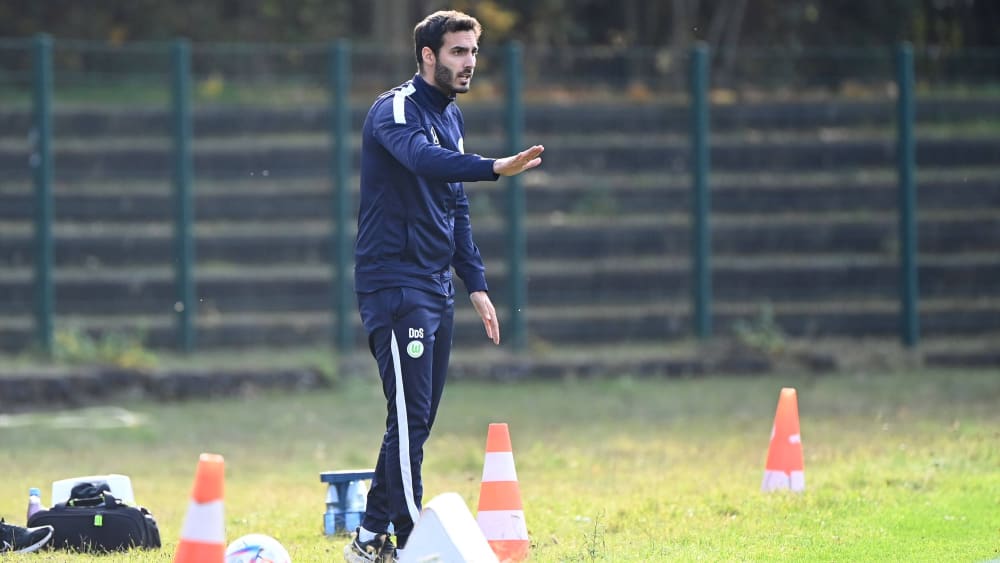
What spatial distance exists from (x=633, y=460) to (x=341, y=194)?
577 centimetres

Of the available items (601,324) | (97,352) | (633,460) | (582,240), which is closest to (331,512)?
(633,460)

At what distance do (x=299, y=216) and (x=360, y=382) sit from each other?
2.00 m

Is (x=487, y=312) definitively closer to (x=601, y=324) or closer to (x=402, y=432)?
(x=402, y=432)

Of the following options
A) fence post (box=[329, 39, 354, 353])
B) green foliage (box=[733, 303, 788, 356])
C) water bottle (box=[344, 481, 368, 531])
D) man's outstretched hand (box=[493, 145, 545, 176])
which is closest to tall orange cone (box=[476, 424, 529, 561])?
water bottle (box=[344, 481, 368, 531])

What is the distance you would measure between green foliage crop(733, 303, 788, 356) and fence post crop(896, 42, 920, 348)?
1.33m

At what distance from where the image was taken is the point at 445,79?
Result: 648 cm

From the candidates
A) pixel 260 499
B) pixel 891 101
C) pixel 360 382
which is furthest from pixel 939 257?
pixel 260 499

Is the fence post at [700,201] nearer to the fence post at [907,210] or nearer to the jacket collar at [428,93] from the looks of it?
the fence post at [907,210]

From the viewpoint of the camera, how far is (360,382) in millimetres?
14820

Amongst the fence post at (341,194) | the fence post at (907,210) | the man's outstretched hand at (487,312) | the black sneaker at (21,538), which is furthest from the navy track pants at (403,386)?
the fence post at (907,210)

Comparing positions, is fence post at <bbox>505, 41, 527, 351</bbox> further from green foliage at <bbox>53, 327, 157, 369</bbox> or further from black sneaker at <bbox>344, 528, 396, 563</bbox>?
black sneaker at <bbox>344, 528, 396, 563</bbox>

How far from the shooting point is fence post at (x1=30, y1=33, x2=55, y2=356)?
14.6 m

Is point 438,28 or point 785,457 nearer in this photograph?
point 438,28

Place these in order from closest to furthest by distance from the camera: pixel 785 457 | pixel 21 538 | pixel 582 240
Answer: pixel 21 538
pixel 785 457
pixel 582 240
